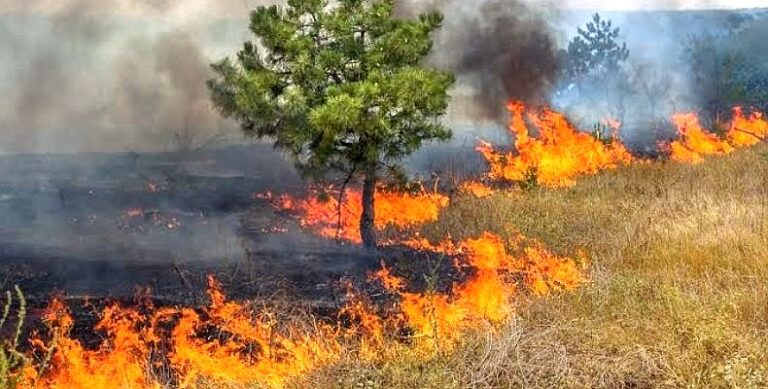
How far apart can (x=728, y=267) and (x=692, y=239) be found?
165cm

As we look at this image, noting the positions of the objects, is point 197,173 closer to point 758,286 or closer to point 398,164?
point 398,164

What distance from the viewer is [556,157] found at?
21547mm

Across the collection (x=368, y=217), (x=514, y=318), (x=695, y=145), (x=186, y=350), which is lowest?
(x=186, y=350)

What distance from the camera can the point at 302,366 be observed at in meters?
6.94

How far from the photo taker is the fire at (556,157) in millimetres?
20500

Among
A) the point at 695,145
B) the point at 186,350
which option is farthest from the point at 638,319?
the point at 695,145

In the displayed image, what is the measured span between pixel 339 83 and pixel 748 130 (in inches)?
759

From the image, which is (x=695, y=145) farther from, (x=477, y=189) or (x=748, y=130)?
(x=477, y=189)

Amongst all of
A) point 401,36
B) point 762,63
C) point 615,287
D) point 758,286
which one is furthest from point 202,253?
point 762,63

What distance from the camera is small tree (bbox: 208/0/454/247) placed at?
12.1 m

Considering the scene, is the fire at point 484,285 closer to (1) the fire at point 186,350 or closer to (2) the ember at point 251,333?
(2) the ember at point 251,333

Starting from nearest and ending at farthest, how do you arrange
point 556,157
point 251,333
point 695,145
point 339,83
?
point 251,333 → point 339,83 → point 556,157 → point 695,145

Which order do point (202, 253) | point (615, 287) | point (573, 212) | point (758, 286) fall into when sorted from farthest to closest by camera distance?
point (573, 212)
point (202, 253)
point (615, 287)
point (758, 286)

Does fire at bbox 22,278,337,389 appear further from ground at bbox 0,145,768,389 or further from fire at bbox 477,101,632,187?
fire at bbox 477,101,632,187
